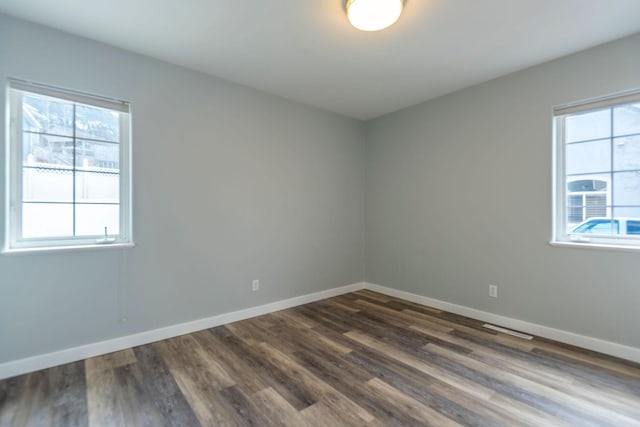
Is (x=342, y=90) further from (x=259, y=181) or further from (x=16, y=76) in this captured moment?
(x=16, y=76)

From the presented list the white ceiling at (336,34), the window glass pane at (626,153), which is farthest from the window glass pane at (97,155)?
the window glass pane at (626,153)

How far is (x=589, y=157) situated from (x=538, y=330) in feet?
5.27

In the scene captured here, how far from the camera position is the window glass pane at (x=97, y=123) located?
2.37 meters

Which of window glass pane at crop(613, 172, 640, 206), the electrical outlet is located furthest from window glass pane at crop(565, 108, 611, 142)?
the electrical outlet

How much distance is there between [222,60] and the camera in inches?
103

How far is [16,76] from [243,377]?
8.75 ft

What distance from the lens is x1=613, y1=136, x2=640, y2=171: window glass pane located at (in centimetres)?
231

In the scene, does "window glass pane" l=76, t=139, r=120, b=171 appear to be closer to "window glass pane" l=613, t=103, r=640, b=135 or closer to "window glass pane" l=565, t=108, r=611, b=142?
"window glass pane" l=565, t=108, r=611, b=142

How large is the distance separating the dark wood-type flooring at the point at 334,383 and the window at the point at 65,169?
40.4 inches

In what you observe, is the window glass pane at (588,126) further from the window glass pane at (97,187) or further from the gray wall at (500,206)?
the window glass pane at (97,187)

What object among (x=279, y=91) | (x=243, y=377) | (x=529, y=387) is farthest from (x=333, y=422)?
(x=279, y=91)

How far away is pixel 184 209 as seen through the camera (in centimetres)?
277

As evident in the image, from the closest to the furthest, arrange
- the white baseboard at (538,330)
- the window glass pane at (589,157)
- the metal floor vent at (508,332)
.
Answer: the white baseboard at (538,330) → the window glass pane at (589,157) → the metal floor vent at (508,332)

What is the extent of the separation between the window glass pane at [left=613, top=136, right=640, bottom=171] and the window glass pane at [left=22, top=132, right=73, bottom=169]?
14.5 ft
